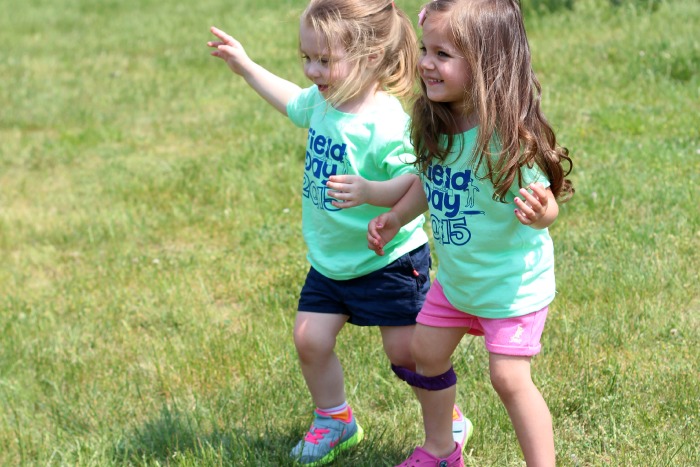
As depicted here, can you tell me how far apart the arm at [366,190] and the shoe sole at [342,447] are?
956mm

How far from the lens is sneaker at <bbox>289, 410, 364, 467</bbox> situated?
348 cm

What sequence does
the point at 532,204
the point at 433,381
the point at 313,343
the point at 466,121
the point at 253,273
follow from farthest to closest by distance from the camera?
the point at 253,273 → the point at 313,343 → the point at 433,381 → the point at 466,121 → the point at 532,204

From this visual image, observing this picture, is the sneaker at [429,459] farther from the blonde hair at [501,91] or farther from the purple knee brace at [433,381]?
the blonde hair at [501,91]

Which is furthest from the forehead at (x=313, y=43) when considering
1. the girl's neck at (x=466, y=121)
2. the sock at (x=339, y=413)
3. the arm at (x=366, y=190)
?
the sock at (x=339, y=413)

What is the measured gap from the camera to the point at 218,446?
3613 millimetres

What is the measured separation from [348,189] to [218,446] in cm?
122

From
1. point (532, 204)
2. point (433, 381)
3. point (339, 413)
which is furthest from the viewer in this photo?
point (339, 413)

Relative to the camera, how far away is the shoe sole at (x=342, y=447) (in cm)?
348

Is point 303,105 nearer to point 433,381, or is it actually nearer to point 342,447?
point 433,381

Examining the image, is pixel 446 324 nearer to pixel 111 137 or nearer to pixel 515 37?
pixel 515 37

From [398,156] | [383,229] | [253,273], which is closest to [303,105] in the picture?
[398,156]

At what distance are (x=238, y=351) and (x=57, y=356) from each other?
3.26 ft

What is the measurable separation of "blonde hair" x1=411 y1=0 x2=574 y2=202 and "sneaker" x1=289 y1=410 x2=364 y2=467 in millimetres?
1202

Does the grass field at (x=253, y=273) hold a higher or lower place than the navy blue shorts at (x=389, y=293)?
lower
